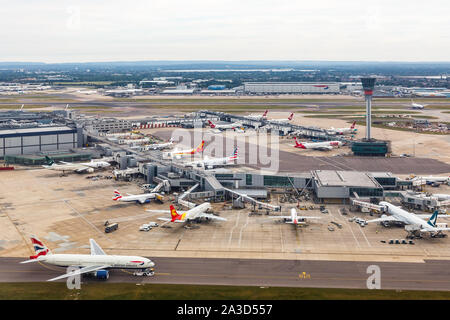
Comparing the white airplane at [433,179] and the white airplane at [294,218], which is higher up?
the white airplane at [433,179]

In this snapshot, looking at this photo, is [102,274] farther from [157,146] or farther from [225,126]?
[225,126]

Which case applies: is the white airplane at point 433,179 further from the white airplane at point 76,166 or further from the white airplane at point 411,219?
the white airplane at point 76,166

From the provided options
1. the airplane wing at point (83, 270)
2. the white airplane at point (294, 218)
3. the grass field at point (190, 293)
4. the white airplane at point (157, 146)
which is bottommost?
the grass field at point (190, 293)

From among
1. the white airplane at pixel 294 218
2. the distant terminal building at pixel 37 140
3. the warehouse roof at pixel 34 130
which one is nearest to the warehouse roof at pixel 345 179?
the white airplane at pixel 294 218

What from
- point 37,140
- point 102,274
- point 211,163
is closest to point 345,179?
Result: point 211,163

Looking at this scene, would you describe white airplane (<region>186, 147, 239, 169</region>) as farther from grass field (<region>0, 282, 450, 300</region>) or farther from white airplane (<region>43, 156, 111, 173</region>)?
grass field (<region>0, 282, 450, 300</region>)

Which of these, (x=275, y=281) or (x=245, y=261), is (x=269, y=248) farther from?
(x=275, y=281)

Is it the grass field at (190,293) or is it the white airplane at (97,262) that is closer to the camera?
the grass field at (190,293)
